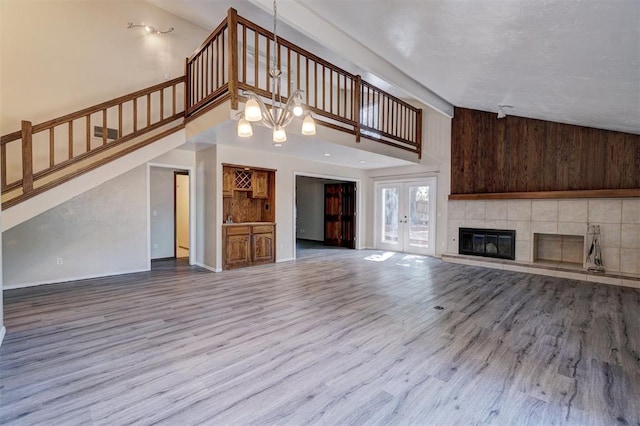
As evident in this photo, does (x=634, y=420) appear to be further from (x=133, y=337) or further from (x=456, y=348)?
(x=133, y=337)

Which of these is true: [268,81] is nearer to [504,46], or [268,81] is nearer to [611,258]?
[504,46]

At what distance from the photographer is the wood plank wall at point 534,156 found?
5.59 metres

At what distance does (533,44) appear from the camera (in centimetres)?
280

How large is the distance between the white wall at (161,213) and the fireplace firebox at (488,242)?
24.0 ft

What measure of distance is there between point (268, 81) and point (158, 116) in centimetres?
268

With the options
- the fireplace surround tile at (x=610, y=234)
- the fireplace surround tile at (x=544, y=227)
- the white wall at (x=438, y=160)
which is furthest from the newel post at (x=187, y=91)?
the fireplace surround tile at (x=610, y=234)

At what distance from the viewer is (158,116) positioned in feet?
19.5

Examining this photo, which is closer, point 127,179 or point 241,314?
point 241,314

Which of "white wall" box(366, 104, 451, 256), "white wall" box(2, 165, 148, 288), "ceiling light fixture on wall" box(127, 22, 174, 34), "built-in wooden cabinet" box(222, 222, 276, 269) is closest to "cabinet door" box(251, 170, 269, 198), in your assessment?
"built-in wooden cabinet" box(222, 222, 276, 269)

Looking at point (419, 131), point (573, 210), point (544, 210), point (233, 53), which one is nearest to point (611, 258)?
point (573, 210)

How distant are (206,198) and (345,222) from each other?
16.4 feet

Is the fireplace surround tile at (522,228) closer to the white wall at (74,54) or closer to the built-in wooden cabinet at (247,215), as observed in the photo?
the built-in wooden cabinet at (247,215)

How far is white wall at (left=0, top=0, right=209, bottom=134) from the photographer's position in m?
4.56

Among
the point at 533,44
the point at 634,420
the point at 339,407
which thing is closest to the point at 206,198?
the point at 339,407
